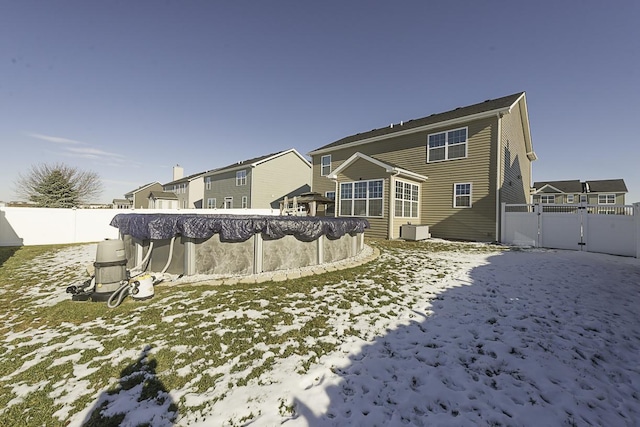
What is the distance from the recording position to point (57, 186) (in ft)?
80.6

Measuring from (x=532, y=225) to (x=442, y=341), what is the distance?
1147cm

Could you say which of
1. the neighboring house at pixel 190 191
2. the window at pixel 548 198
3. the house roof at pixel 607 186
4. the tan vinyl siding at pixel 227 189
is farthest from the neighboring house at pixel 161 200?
the house roof at pixel 607 186

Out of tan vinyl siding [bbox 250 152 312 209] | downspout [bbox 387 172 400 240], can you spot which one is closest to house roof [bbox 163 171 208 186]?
tan vinyl siding [bbox 250 152 312 209]

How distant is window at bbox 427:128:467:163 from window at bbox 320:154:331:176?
766cm

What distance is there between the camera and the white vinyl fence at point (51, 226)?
36.2ft

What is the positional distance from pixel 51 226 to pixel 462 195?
69.4ft

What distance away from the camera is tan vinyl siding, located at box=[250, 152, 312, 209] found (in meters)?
23.2

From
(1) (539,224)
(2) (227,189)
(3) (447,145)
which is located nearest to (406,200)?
(3) (447,145)

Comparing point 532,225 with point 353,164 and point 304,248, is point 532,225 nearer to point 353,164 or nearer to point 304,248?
point 353,164

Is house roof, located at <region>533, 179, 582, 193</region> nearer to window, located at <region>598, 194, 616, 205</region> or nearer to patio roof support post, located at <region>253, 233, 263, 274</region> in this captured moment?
window, located at <region>598, 194, 616, 205</region>

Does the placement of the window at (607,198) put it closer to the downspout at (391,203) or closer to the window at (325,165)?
the downspout at (391,203)

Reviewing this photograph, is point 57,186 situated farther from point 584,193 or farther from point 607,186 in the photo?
point 607,186

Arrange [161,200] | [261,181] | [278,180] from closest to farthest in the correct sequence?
[261,181], [278,180], [161,200]

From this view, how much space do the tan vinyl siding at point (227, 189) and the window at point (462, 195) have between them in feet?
57.2
